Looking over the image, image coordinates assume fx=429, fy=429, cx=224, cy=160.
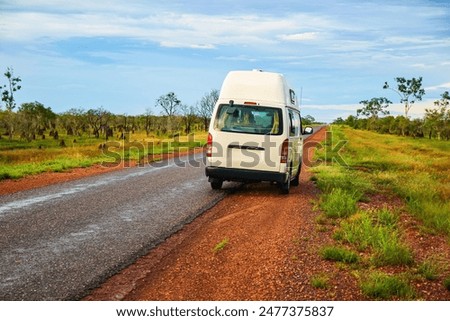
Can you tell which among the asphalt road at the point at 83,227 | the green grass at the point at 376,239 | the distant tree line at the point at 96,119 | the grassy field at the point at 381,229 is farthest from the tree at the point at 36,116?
the green grass at the point at 376,239

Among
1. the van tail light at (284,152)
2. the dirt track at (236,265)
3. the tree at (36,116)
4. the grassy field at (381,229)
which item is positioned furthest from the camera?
the tree at (36,116)

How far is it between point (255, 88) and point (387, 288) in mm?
6454

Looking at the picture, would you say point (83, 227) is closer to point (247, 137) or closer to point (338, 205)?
point (247, 137)

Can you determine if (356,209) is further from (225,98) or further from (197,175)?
(197,175)

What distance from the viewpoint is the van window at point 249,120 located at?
9578 mm

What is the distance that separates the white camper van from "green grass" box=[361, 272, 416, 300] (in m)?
5.25

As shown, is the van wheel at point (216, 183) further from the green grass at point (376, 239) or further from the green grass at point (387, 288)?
the green grass at point (387, 288)

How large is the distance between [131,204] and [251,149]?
9.35ft

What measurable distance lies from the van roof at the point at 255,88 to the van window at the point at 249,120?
19 centimetres

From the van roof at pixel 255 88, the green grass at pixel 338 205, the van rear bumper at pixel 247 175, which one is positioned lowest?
the green grass at pixel 338 205

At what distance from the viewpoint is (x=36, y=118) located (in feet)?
211

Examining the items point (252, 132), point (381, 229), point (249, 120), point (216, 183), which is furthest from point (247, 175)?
point (381, 229)

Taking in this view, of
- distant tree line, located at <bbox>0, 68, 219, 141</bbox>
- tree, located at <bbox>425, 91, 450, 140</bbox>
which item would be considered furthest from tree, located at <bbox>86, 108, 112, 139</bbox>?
tree, located at <bbox>425, 91, 450, 140</bbox>
